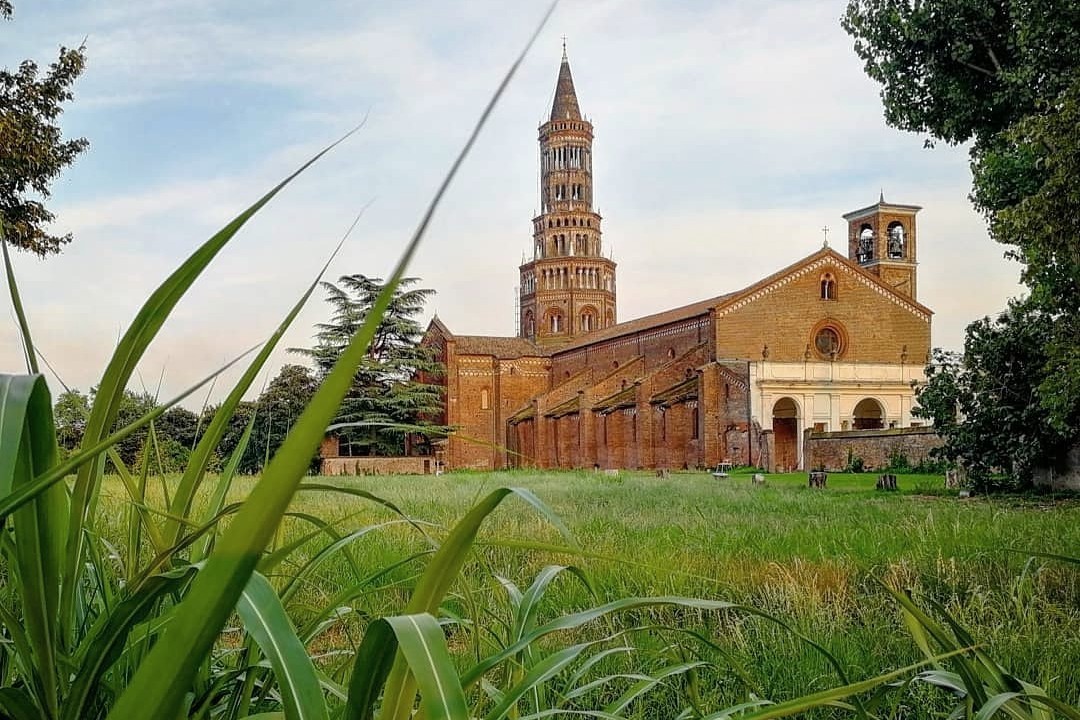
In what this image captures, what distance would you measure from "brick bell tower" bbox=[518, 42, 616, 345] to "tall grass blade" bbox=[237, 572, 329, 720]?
185 ft

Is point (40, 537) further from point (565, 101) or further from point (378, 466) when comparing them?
point (565, 101)

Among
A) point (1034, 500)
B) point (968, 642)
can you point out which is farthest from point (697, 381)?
point (968, 642)

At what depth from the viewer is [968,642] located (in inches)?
48.6

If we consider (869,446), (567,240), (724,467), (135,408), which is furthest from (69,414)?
(567,240)

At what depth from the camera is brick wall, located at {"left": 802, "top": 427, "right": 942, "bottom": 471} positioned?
83.3 ft

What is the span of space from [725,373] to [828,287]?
648 cm

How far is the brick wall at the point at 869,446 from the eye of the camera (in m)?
25.4

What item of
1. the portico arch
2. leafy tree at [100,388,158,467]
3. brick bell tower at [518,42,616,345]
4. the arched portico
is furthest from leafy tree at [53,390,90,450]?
brick bell tower at [518,42,616,345]

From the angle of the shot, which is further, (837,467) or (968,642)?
(837,467)

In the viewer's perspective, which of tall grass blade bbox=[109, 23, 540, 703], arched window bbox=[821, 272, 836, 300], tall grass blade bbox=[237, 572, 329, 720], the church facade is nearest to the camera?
tall grass blade bbox=[109, 23, 540, 703]

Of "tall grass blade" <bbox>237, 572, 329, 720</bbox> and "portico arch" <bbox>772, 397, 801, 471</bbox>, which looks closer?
"tall grass blade" <bbox>237, 572, 329, 720</bbox>

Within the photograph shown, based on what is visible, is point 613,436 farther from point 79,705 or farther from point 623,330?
point 79,705

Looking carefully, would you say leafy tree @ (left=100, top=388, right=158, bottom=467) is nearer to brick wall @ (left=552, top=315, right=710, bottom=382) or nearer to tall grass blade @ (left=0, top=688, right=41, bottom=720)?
tall grass blade @ (left=0, top=688, right=41, bottom=720)

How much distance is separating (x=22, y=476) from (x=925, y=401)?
53.0ft
